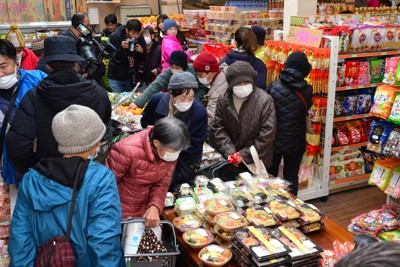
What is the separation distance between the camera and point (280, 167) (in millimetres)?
4996

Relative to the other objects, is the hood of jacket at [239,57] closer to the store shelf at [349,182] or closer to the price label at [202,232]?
the store shelf at [349,182]

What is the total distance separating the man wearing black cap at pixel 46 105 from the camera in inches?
110

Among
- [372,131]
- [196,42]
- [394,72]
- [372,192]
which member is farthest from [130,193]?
[196,42]

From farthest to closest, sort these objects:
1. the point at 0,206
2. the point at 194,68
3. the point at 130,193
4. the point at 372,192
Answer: the point at 372,192 < the point at 194,68 < the point at 0,206 < the point at 130,193

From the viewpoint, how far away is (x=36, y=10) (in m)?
7.86

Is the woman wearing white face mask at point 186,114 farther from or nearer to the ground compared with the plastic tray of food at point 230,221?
farther from the ground

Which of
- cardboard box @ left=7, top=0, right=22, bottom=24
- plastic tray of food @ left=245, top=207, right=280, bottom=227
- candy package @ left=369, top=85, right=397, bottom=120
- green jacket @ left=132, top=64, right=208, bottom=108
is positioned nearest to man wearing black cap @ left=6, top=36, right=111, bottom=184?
plastic tray of food @ left=245, top=207, right=280, bottom=227

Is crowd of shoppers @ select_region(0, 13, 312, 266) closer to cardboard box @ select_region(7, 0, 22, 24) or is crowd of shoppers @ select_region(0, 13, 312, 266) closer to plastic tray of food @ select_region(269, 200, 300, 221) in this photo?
plastic tray of food @ select_region(269, 200, 300, 221)

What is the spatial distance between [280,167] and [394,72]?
6.37 feet

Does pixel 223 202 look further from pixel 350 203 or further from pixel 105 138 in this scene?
Answer: pixel 350 203

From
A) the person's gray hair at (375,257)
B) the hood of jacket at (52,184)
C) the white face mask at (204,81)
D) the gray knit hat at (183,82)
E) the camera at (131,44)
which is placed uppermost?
the camera at (131,44)

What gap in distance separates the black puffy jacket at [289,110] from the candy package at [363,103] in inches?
50.5

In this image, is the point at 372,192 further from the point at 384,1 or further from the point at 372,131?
the point at 384,1

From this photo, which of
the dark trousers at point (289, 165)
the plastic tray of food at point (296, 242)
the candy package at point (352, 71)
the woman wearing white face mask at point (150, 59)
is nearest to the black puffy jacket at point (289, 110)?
the dark trousers at point (289, 165)
